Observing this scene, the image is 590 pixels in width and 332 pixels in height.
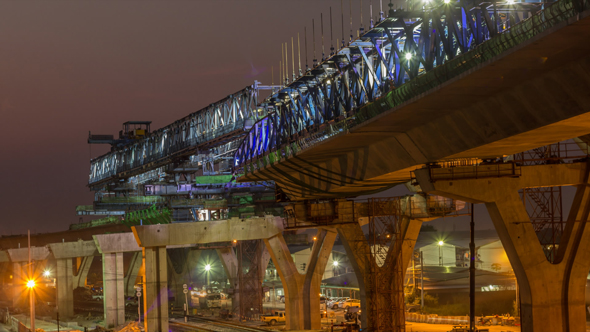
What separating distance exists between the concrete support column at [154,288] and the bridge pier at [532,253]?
28.1 metres

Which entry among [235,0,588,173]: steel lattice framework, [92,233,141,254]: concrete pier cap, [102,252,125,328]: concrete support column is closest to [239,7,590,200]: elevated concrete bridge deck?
[235,0,588,173]: steel lattice framework

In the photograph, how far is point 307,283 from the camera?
55.7 meters

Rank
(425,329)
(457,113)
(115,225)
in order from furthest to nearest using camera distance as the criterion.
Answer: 1. (115,225)
2. (425,329)
3. (457,113)

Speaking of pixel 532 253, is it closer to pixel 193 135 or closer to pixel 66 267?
pixel 193 135

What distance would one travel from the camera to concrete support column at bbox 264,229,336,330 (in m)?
55.2

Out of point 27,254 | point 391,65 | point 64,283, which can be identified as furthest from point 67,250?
point 391,65

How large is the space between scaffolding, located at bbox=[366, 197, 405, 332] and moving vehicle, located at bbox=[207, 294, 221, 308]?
39140mm

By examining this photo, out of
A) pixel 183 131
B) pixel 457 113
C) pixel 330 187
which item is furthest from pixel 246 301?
pixel 457 113

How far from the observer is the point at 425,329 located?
1956 inches

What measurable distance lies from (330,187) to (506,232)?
14930 millimetres

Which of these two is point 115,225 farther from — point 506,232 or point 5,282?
point 506,232

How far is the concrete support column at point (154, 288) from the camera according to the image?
5212cm

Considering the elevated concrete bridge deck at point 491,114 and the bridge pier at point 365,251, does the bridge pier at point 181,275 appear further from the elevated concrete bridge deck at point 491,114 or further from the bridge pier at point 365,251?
the elevated concrete bridge deck at point 491,114

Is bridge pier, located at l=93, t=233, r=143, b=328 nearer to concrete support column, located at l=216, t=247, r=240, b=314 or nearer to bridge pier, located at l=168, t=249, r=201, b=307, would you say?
concrete support column, located at l=216, t=247, r=240, b=314
